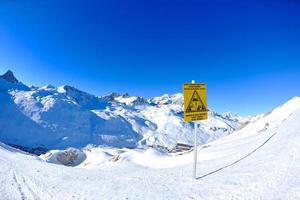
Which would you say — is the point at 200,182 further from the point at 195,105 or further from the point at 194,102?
the point at 194,102

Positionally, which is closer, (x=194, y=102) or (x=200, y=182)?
(x=200, y=182)

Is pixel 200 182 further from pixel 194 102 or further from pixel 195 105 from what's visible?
pixel 194 102

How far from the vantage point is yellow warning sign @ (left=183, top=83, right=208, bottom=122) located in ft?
34.2

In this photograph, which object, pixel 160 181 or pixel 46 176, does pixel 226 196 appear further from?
pixel 46 176

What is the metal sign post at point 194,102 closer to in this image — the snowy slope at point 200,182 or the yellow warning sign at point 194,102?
the yellow warning sign at point 194,102

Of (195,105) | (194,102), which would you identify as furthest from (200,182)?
(194,102)

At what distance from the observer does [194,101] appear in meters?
10.6

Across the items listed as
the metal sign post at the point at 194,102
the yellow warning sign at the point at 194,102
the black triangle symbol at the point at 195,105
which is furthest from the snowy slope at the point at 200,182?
the black triangle symbol at the point at 195,105

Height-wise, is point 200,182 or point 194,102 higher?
point 194,102

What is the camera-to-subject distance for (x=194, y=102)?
34.9 feet

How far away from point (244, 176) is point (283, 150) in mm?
2804

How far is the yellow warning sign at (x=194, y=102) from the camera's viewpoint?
1042cm

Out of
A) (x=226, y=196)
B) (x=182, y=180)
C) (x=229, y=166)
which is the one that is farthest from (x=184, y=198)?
(x=229, y=166)

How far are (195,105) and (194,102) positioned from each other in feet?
0.39
